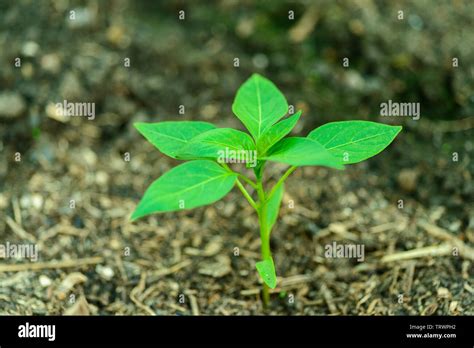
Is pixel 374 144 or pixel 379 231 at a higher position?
pixel 374 144

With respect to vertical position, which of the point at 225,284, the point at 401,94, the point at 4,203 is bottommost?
the point at 225,284

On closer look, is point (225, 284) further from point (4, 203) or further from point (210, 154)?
point (4, 203)

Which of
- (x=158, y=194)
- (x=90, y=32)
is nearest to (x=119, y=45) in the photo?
(x=90, y=32)

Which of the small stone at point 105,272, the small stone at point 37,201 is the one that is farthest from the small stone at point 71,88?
the small stone at point 105,272

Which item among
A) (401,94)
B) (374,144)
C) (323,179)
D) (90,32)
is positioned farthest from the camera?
(90,32)

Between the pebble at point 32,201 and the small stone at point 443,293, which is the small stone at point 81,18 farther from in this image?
the small stone at point 443,293
